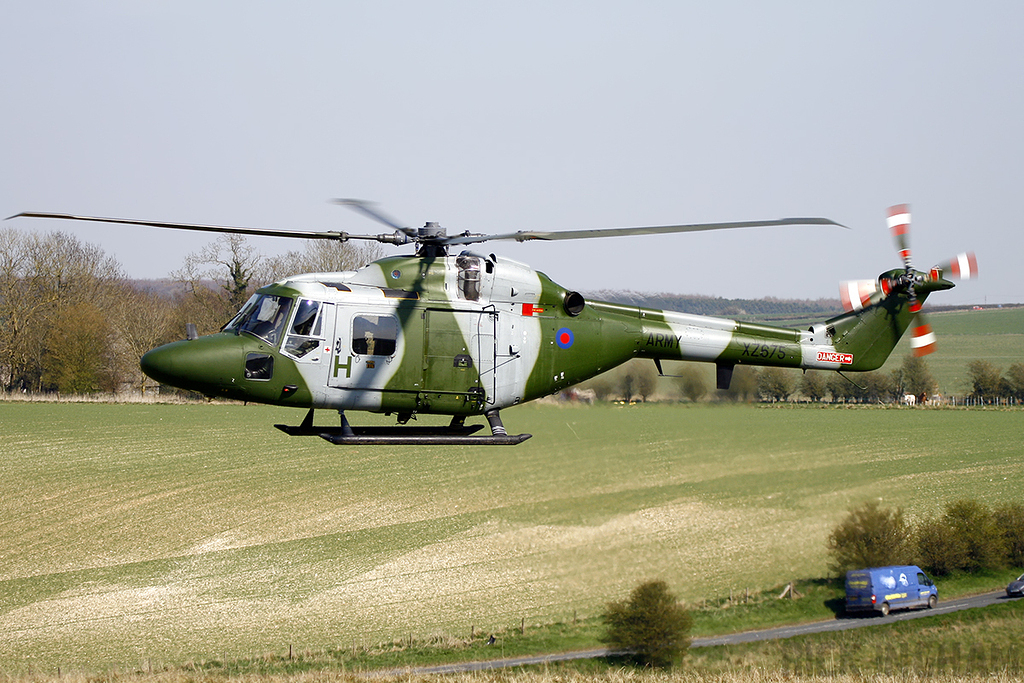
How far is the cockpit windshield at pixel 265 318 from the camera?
14695 mm

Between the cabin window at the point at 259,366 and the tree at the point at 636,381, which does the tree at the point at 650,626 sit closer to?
the tree at the point at 636,381

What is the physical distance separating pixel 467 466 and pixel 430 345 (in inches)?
Answer: 1352

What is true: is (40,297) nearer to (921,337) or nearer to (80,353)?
(80,353)

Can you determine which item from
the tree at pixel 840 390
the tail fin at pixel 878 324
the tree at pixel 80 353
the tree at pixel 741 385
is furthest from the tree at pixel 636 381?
the tree at pixel 80 353

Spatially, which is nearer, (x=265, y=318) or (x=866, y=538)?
(x=265, y=318)

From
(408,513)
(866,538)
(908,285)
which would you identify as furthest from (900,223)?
(408,513)

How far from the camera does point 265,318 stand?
583 inches

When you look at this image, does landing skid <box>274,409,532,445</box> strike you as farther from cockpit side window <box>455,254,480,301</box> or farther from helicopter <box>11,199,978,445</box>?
cockpit side window <box>455,254,480,301</box>

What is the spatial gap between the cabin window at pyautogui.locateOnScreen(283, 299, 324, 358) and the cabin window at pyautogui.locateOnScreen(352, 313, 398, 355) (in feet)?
2.06

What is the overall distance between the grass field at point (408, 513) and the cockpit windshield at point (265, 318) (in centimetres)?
631

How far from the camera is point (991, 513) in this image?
46812 millimetres

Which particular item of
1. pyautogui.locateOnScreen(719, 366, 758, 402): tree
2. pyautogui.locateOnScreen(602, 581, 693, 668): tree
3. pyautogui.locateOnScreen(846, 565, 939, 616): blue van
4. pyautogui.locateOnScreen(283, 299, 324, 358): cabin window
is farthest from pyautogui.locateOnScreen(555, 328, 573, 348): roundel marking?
pyautogui.locateOnScreen(602, 581, 693, 668): tree

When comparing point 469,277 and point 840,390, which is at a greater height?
point 469,277

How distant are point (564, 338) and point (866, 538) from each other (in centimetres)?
1334
